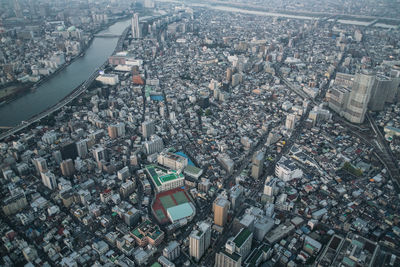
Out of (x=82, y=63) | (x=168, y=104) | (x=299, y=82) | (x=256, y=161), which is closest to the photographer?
(x=256, y=161)

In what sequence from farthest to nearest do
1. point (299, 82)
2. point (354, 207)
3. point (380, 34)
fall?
point (380, 34) < point (299, 82) < point (354, 207)

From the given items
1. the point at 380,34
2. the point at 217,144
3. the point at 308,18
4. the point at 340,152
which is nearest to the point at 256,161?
the point at 217,144

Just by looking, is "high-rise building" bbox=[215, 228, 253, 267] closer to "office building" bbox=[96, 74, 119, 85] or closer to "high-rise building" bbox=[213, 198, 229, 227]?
"high-rise building" bbox=[213, 198, 229, 227]

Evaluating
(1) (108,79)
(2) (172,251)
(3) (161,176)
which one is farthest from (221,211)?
(1) (108,79)

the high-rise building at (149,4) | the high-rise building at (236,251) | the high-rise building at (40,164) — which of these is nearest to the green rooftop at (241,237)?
the high-rise building at (236,251)

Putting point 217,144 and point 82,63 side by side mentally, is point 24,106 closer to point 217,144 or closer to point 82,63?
point 82,63

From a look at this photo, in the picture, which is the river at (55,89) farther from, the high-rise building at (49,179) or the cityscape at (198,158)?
the high-rise building at (49,179)
